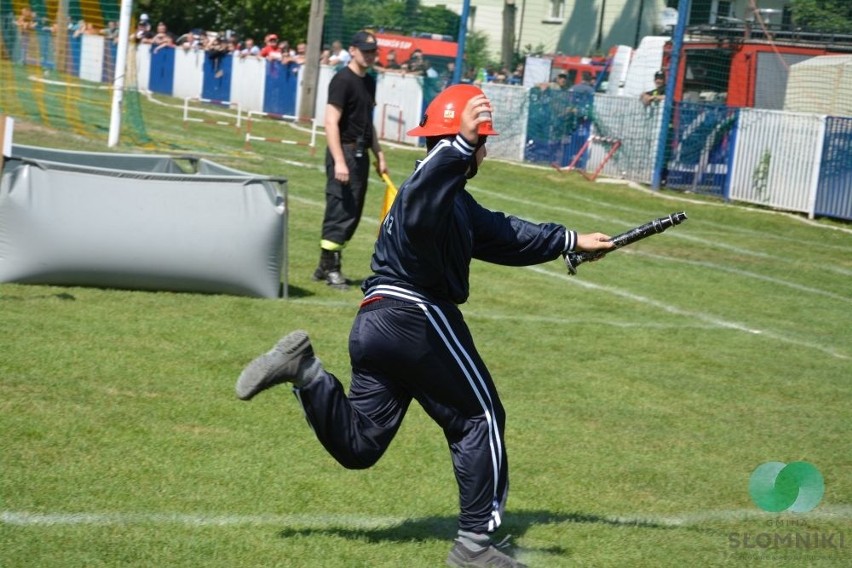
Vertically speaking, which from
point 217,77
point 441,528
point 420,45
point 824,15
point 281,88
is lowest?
point 441,528

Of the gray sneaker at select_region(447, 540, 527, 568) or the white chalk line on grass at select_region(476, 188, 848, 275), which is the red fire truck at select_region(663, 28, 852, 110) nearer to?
the white chalk line on grass at select_region(476, 188, 848, 275)

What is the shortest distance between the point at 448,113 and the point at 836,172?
1622cm

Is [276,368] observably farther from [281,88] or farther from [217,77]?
[217,77]

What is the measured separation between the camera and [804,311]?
460 inches

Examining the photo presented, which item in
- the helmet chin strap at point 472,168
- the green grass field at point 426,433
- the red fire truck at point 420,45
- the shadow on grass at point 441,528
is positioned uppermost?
the red fire truck at point 420,45

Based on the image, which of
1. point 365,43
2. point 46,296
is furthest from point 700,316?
point 46,296

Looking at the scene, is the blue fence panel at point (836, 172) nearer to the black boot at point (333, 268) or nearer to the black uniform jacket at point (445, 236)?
the black boot at point (333, 268)

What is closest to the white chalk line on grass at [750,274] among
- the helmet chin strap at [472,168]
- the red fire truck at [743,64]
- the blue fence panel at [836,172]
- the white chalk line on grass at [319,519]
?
the blue fence panel at [836,172]

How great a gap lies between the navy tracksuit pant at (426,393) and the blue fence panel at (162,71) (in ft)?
129

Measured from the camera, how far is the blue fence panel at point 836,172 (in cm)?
1911

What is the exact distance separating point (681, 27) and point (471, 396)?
1849 cm

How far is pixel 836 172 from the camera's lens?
19281 millimetres

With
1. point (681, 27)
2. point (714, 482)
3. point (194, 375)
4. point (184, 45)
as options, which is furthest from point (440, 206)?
point (184, 45)

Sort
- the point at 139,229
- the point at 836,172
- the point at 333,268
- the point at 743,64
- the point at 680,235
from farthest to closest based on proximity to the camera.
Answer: the point at 743,64 → the point at 836,172 → the point at 680,235 → the point at 333,268 → the point at 139,229
